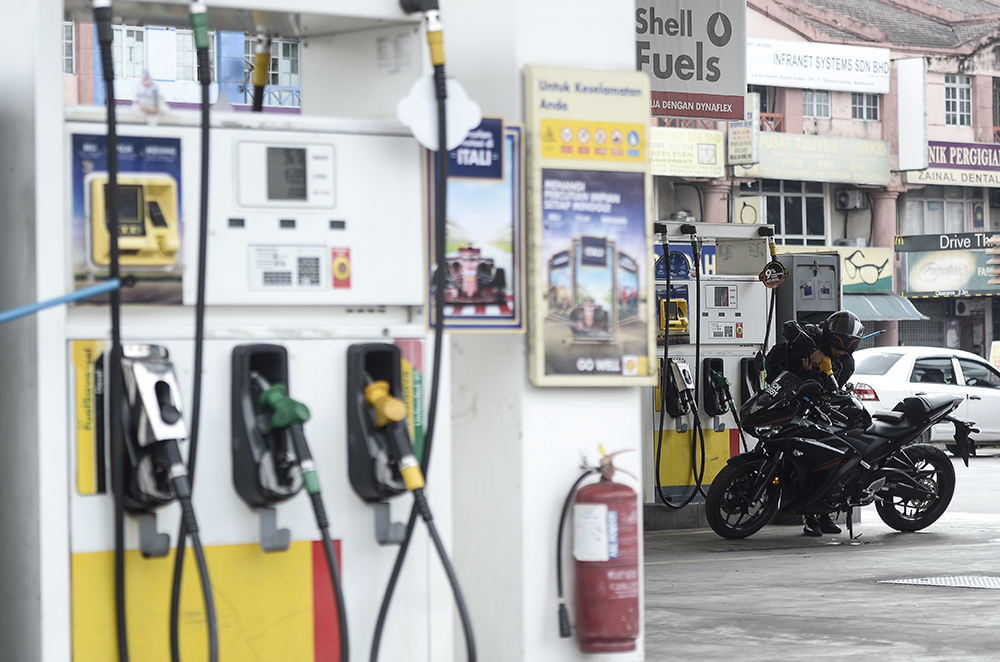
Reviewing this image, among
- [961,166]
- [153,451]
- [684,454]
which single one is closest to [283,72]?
[684,454]

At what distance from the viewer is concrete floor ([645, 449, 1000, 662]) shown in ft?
20.5

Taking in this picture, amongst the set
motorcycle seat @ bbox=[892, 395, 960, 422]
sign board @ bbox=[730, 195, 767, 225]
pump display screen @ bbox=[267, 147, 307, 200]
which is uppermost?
sign board @ bbox=[730, 195, 767, 225]

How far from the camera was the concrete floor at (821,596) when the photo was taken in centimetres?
625

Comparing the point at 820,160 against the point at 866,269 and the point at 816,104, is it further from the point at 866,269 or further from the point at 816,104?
the point at 866,269

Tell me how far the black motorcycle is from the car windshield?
10478mm

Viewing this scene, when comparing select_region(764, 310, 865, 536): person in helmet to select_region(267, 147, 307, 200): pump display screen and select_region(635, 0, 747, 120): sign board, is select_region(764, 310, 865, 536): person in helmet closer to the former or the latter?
select_region(635, 0, 747, 120): sign board

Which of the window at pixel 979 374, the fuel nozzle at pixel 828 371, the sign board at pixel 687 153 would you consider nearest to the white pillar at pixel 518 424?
the fuel nozzle at pixel 828 371

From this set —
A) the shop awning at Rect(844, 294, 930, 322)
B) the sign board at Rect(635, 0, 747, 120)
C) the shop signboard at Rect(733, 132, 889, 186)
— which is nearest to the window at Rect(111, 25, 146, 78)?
the shop signboard at Rect(733, 132, 889, 186)

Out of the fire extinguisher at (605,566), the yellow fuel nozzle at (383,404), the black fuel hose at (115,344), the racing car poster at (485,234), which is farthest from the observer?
the fire extinguisher at (605,566)

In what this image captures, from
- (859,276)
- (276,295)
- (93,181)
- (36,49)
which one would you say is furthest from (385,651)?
(859,276)

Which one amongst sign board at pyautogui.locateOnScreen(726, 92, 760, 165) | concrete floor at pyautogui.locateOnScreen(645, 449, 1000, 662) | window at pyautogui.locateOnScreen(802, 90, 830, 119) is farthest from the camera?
window at pyautogui.locateOnScreen(802, 90, 830, 119)

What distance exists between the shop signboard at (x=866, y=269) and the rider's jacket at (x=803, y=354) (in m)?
25.7

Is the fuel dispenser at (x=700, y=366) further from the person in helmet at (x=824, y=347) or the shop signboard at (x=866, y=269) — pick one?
the shop signboard at (x=866, y=269)

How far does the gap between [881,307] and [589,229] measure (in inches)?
1280
